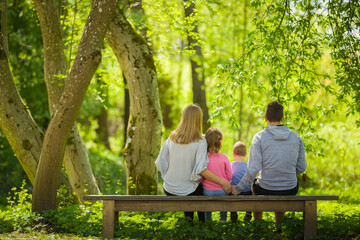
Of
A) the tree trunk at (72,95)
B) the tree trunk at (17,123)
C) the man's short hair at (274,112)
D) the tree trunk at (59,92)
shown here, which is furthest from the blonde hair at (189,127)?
the tree trunk at (59,92)

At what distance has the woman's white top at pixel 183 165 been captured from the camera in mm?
5852

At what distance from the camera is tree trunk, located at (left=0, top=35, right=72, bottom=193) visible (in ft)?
25.3

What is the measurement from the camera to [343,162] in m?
15.0

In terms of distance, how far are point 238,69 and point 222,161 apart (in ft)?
6.17

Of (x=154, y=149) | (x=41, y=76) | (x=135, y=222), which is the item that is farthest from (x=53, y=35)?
(x=41, y=76)

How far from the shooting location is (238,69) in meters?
7.36

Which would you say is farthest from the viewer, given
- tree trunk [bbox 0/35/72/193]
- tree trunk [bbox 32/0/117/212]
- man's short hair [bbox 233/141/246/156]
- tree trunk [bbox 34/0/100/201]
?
tree trunk [bbox 34/0/100/201]

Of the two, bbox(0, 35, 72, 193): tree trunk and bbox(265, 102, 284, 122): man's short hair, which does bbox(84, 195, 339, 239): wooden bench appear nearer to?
bbox(265, 102, 284, 122): man's short hair

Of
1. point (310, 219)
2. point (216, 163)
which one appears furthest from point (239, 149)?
point (310, 219)

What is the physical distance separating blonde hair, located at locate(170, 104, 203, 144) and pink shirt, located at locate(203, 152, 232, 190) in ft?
1.24

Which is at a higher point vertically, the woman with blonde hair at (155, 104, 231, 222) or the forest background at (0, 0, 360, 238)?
the forest background at (0, 0, 360, 238)

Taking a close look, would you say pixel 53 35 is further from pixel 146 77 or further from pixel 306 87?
pixel 306 87

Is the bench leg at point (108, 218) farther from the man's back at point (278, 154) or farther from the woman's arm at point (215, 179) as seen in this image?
the man's back at point (278, 154)

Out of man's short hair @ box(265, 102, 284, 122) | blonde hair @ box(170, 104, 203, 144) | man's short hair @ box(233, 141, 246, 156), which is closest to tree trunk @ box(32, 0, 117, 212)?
blonde hair @ box(170, 104, 203, 144)
